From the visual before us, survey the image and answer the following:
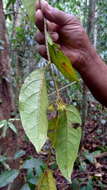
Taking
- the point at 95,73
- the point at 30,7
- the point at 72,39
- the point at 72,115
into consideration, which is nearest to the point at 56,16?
the point at 72,39

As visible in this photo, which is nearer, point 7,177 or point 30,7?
point 30,7

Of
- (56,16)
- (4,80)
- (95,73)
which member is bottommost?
(4,80)

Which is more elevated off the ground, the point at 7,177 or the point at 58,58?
the point at 58,58

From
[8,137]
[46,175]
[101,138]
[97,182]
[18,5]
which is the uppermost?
[46,175]

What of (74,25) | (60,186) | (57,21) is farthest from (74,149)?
(60,186)

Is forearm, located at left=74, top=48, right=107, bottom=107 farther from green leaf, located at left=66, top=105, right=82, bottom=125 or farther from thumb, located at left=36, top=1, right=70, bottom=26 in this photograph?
green leaf, located at left=66, top=105, right=82, bottom=125

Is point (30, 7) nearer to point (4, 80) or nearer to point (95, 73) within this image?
point (95, 73)

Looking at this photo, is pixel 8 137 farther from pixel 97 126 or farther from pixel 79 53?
pixel 97 126
